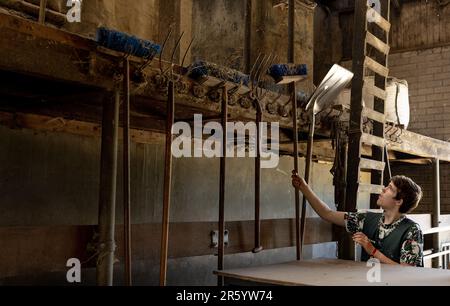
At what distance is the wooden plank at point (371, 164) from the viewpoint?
467 centimetres

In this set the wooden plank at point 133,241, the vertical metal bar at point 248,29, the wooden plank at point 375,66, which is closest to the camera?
the wooden plank at point 133,241

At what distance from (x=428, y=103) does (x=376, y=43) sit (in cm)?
601

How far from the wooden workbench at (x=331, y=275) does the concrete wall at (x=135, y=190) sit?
2.25ft

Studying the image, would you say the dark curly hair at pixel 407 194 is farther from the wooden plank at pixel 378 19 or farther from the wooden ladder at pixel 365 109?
the wooden plank at pixel 378 19

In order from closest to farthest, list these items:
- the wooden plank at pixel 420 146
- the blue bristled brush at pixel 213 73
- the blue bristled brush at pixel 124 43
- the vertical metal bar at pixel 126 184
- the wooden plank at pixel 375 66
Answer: the blue bristled brush at pixel 124 43 < the vertical metal bar at pixel 126 184 < the blue bristled brush at pixel 213 73 < the wooden plank at pixel 375 66 < the wooden plank at pixel 420 146

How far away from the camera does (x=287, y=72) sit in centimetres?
369

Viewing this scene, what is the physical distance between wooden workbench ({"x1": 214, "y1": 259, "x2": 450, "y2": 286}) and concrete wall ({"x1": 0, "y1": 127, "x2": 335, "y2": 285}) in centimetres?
69

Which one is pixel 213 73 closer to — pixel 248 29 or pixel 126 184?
pixel 126 184

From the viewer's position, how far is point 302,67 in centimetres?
372

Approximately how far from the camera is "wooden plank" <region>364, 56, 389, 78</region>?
481 centimetres

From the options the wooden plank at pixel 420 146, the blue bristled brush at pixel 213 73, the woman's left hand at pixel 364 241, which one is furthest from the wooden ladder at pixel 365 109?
the blue bristled brush at pixel 213 73

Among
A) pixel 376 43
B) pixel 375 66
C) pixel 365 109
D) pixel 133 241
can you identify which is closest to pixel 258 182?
pixel 133 241

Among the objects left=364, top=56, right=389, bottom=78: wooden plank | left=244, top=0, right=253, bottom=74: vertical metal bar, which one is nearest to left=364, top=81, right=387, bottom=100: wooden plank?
left=364, top=56, right=389, bottom=78: wooden plank
